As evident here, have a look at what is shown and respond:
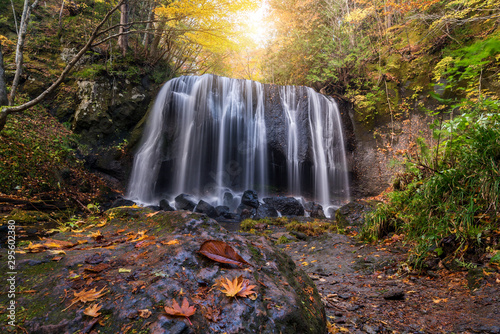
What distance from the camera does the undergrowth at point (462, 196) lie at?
2379 millimetres

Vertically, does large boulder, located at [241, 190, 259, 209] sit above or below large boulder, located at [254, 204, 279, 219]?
above

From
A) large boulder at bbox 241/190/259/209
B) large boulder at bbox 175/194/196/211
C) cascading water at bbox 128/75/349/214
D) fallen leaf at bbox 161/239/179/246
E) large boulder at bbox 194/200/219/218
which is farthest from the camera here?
cascading water at bbox 128/75/349/214

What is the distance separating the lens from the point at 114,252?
4.13ft

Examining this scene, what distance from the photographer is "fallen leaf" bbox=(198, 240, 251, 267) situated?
116 centimetres

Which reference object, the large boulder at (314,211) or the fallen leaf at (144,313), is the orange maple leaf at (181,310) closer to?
the fallen leaf at (144,313)

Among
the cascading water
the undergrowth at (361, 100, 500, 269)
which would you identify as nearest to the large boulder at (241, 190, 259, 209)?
the cascading water

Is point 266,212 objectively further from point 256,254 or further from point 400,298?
point 256,254

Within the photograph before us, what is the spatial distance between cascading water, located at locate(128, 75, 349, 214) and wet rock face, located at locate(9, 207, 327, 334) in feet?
33.8

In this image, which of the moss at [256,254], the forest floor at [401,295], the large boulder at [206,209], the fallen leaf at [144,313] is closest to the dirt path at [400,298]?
the forest floor at [401,295]

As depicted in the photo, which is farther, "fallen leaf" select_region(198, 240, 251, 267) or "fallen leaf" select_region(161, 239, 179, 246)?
"fallen leaf" select_region(161, 239, 179, 246)

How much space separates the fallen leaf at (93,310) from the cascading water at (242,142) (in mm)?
10725

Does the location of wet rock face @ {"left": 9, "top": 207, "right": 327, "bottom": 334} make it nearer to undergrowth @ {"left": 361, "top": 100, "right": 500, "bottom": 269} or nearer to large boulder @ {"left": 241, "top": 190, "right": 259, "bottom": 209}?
undergrowth @ {"left": 361, "top": 100, "right": 500, "bottom": 269}

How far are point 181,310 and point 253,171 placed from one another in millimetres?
11521

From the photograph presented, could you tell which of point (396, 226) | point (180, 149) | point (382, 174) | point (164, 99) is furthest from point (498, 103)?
point (164, 99)
